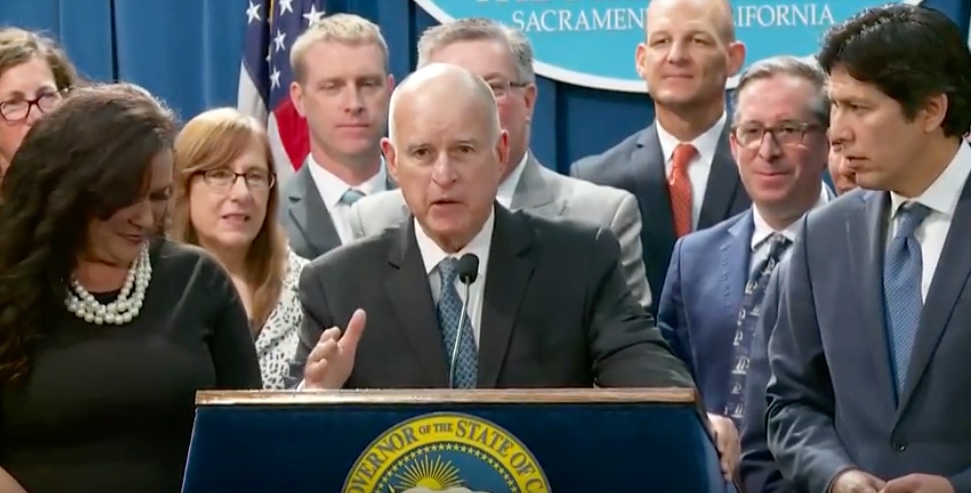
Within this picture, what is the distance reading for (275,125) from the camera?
4766 mm

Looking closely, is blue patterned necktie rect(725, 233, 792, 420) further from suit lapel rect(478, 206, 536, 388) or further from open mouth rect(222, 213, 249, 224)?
open mouth rect(222, 213, 249, 224)

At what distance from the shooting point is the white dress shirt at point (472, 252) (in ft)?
8.06

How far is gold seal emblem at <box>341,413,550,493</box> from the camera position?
5.73 feet

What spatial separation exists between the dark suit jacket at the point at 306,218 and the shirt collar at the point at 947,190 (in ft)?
5.36

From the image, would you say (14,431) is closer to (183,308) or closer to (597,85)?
(183,308)

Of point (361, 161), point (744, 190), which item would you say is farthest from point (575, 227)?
point (361, 161)

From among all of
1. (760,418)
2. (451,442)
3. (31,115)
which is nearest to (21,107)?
(31,115)

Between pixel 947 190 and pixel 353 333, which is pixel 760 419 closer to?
pixel 947 190

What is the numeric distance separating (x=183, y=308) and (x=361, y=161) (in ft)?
4.87

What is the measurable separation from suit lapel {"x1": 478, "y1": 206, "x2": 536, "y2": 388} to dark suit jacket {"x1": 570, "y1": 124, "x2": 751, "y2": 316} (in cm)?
110

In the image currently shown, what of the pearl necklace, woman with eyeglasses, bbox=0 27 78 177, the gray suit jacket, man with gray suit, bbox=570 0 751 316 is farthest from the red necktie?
the pearl necklace

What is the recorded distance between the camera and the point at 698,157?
3.67 m

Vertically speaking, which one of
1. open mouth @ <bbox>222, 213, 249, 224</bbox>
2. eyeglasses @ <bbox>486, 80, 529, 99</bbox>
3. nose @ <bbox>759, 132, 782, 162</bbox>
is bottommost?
open mouth @ <bbox>222, 213, 249, 224</bbox>

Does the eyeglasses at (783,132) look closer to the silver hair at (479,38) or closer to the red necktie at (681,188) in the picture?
the red necktie at (681,188)
